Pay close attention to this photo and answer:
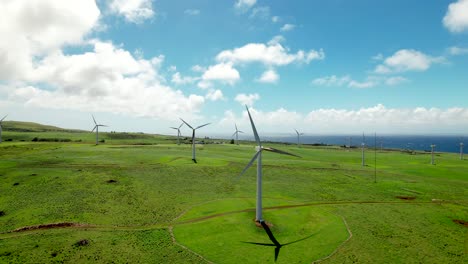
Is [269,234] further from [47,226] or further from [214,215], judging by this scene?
[47,226]

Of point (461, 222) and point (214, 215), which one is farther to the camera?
point (214, 215)

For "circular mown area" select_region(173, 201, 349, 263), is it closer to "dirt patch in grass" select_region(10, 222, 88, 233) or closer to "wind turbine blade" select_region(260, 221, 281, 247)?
"wind turbine blade" select_region(260, 221, 281, 247)

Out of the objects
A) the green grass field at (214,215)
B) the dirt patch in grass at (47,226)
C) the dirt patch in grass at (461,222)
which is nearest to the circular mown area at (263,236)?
the green grass field at (214,215)

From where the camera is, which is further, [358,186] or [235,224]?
[358,186]

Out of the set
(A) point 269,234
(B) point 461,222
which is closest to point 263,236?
(A) point 269,234

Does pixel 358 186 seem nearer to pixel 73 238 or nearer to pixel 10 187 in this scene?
pixel 73 238

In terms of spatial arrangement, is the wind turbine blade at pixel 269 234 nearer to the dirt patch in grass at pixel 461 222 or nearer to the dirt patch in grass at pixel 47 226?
the dirt patch in grass at pixel 47 226

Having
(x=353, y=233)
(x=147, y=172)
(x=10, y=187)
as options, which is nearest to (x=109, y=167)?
(x=147, y=172)
